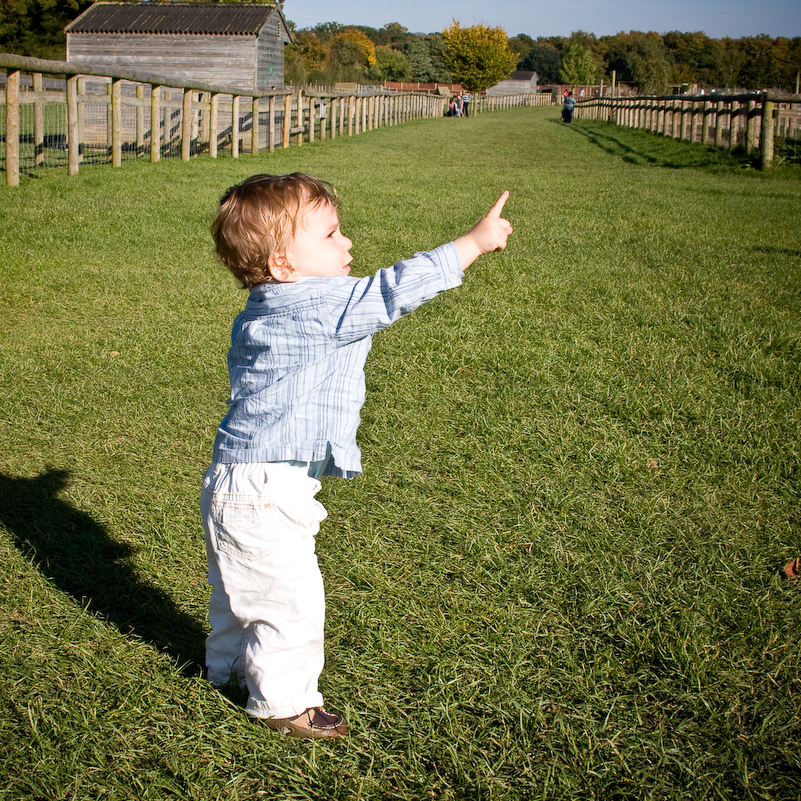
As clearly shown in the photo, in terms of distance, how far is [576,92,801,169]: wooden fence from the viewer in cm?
1413

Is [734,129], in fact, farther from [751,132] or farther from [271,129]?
[271,129]

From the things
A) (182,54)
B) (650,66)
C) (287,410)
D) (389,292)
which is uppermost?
(650,66)

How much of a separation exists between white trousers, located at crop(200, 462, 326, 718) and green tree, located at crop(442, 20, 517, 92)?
80110 mm

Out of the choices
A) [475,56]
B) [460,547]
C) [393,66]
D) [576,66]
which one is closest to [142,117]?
[460,547]

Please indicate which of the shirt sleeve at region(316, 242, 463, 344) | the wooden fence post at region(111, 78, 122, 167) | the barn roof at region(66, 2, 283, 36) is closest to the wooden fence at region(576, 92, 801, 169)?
the wooden fence post at region(111, 78, 122, 167)

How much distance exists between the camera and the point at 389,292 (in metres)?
1.79

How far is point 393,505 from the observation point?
3.02 meters

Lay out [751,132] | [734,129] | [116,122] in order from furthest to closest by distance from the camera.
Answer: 1. [734,129]
2. [751,132]
3. [116,122]

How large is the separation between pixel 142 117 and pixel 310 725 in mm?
13439

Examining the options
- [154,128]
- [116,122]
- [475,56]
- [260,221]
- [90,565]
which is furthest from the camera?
[475,56]

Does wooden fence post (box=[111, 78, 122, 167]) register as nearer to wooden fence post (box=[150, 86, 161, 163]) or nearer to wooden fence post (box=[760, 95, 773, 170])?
wooden fence post (box=[150, 86, 161, 163])

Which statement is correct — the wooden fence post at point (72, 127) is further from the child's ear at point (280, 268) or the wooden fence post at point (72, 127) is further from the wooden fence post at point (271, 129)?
the child's ear at point (280, 268)

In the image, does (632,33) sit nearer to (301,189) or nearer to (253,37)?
(253,37)

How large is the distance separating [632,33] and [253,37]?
156 meters
